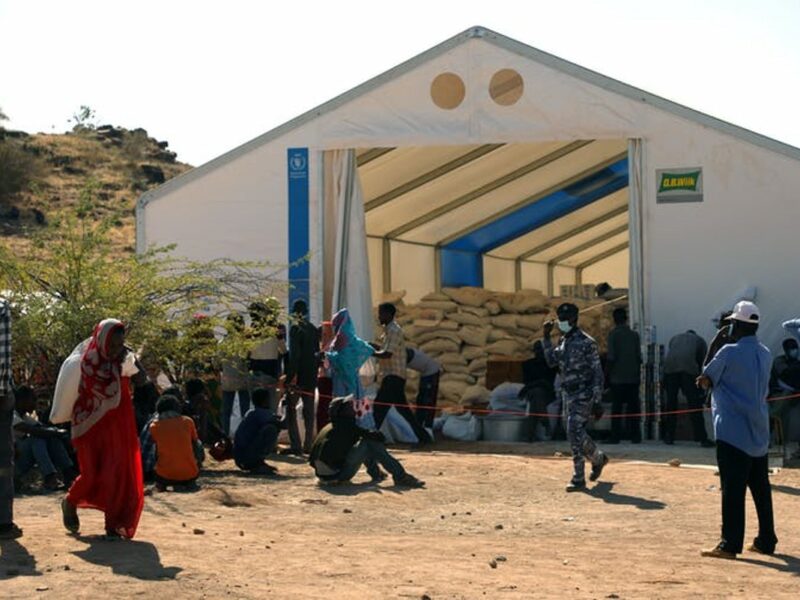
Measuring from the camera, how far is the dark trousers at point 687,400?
16172 millimetres

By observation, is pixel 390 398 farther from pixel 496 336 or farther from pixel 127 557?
pixel 127 557

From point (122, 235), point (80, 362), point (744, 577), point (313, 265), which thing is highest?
point (122, 235)

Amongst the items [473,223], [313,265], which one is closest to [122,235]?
[473,223]

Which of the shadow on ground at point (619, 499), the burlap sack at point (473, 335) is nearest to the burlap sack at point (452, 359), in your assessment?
the burlap sack at point (473, 335)

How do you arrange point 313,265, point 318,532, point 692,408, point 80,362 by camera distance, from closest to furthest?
point 80,362 → point 318,532 → point 692,408 → point 313,265

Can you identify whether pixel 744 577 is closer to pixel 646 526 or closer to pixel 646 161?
pixel 646 526

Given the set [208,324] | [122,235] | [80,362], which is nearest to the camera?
[80,362]

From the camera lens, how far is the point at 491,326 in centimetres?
2062

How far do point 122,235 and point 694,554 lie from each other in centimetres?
3521

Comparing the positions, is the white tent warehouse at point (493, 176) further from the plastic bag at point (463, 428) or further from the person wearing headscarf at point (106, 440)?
the person wearing headscarf at point (106, 440)

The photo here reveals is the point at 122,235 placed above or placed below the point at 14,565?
above

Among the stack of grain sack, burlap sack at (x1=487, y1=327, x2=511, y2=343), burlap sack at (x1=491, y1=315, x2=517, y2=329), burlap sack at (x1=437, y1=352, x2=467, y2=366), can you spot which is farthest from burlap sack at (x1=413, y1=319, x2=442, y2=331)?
burlap sack at (x1=491, y1=315, x2=517, y2=329)

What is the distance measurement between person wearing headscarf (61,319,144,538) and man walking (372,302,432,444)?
673 cm

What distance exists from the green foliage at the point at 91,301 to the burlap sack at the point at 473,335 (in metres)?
6.58
